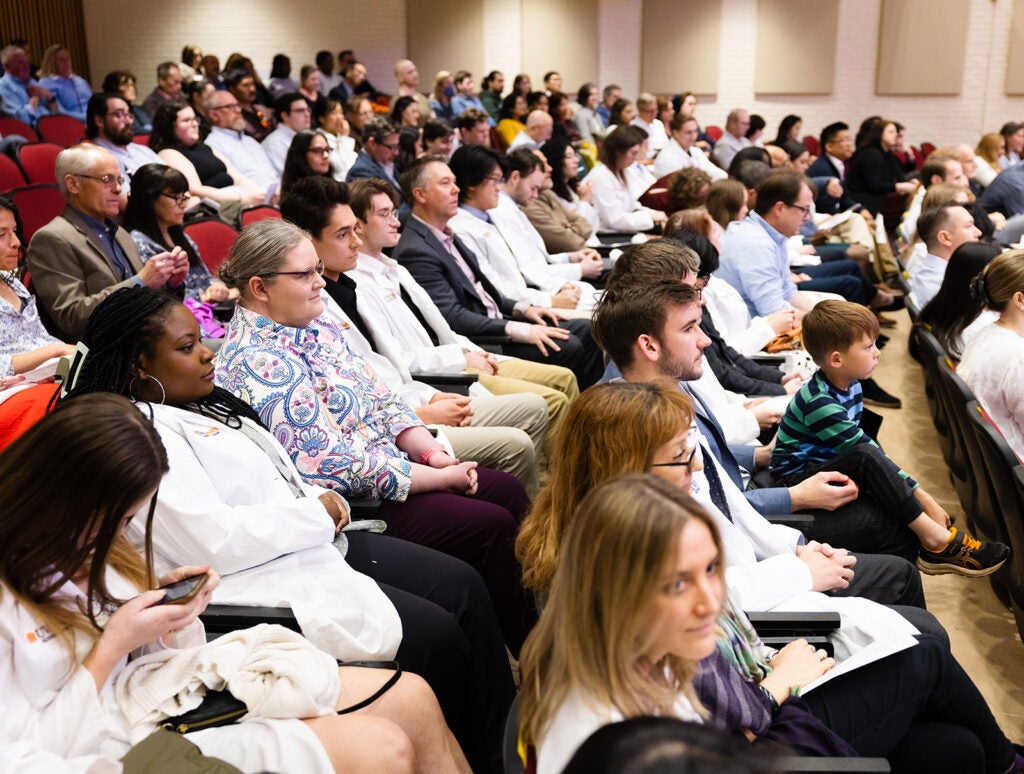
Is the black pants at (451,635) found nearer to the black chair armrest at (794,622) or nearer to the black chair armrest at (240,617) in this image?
the black chair armrest at (240,617)

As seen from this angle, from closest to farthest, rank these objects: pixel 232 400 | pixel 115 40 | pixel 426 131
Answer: pixel 232 400 < pixel 426 131 < pixel 115 40

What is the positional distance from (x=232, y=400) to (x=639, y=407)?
96 centimetres

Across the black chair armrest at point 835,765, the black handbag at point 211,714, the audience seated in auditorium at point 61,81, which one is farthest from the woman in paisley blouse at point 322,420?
the audience seated in auditorium at point 61,81

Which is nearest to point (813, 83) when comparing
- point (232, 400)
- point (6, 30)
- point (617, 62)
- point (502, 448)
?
point (617, 62)

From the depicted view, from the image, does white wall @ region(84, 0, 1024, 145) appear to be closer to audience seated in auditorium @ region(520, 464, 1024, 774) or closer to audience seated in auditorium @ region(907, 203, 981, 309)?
audience seated in auditorium @ region(907, 203, 981, 309)

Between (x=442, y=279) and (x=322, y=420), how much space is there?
1.61m

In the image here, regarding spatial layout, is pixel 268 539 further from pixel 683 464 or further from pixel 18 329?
pixel 18 329

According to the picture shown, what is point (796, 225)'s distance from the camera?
4.70 metres

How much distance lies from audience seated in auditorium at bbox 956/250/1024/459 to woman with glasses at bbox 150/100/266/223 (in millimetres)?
3966

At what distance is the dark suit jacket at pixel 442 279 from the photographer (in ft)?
12.8

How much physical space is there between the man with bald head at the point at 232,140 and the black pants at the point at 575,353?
327 centimetres

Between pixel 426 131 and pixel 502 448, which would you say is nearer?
pixel 502 448

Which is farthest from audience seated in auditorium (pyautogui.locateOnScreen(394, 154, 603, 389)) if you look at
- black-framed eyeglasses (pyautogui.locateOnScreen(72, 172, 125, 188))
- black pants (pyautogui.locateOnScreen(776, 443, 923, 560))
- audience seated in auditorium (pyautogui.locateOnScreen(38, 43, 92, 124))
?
audience seated in auditorium (pyautogui.locateOnScreen(38, 43, 92, 124))

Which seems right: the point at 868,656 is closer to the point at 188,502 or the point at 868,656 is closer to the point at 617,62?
the point at 188,502
